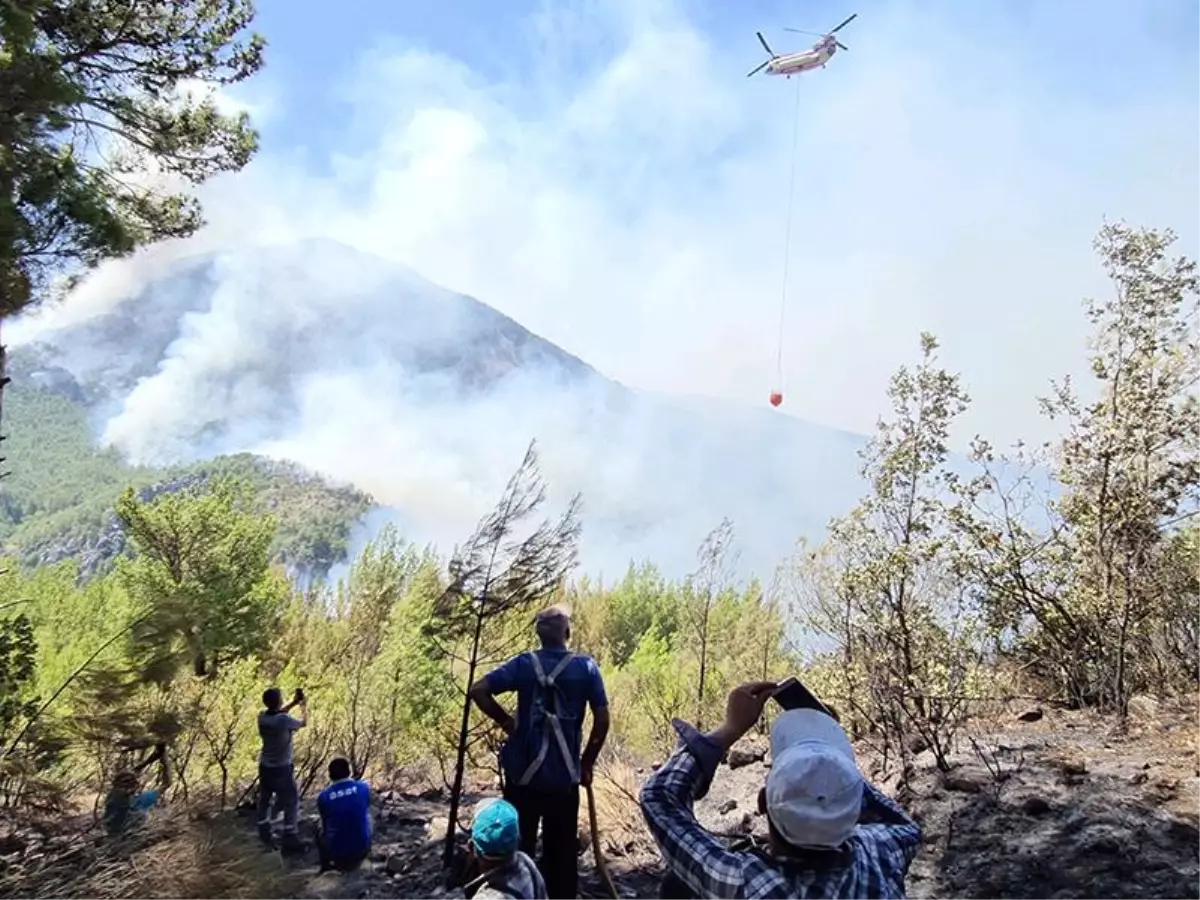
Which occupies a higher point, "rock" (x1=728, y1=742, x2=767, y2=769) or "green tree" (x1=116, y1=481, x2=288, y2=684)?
"green tree" (x1=116, y1=481, x2=288, y2=684)

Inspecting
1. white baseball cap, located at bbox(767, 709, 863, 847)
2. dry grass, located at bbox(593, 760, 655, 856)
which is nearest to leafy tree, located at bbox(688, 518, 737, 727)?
dry grass, located at bbox(593, 760, 655, 856)

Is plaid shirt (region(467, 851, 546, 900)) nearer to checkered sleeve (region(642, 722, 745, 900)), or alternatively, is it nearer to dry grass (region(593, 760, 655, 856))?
checkered sleeve (region(642, 722, 745, 900))

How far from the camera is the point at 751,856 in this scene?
6.38 ft

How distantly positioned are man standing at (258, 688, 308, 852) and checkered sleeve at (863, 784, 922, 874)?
21.1ft

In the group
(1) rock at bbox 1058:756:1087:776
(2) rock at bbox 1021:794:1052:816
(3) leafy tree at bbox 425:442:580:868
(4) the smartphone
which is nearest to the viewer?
(4) the smartphone

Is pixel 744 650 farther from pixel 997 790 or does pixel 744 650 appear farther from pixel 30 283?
pixel 30 283


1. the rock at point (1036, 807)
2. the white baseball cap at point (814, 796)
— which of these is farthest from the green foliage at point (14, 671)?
the rock at point (1036, 807)

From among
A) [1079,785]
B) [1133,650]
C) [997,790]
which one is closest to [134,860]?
[997,790]

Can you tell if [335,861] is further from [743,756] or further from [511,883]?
[511,883]

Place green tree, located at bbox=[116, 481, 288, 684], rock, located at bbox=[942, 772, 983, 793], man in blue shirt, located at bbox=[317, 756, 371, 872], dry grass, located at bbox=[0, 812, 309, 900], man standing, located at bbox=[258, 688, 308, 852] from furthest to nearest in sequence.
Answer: green tree, located at bbox=[116, 481, 288, 684] → man standing, located at bbox=[258, 688, 308, 852] → man in blue shirt, located at bbox=[317, 756, 371, 872] → rock, located at bbox=[942, 772, 983, 793] → dry grass, located at bbox=[0, 812, 309, 900]

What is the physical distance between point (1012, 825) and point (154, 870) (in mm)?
5346

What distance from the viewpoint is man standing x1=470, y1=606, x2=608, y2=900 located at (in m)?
4.70

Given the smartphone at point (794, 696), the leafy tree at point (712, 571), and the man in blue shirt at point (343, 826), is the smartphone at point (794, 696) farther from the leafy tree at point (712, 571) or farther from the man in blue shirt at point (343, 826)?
the leafy tree at point (712, 571)

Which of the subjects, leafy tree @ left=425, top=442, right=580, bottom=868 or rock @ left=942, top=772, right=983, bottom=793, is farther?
leafy tree @ left=425, top=442, right=580, bottom=868
